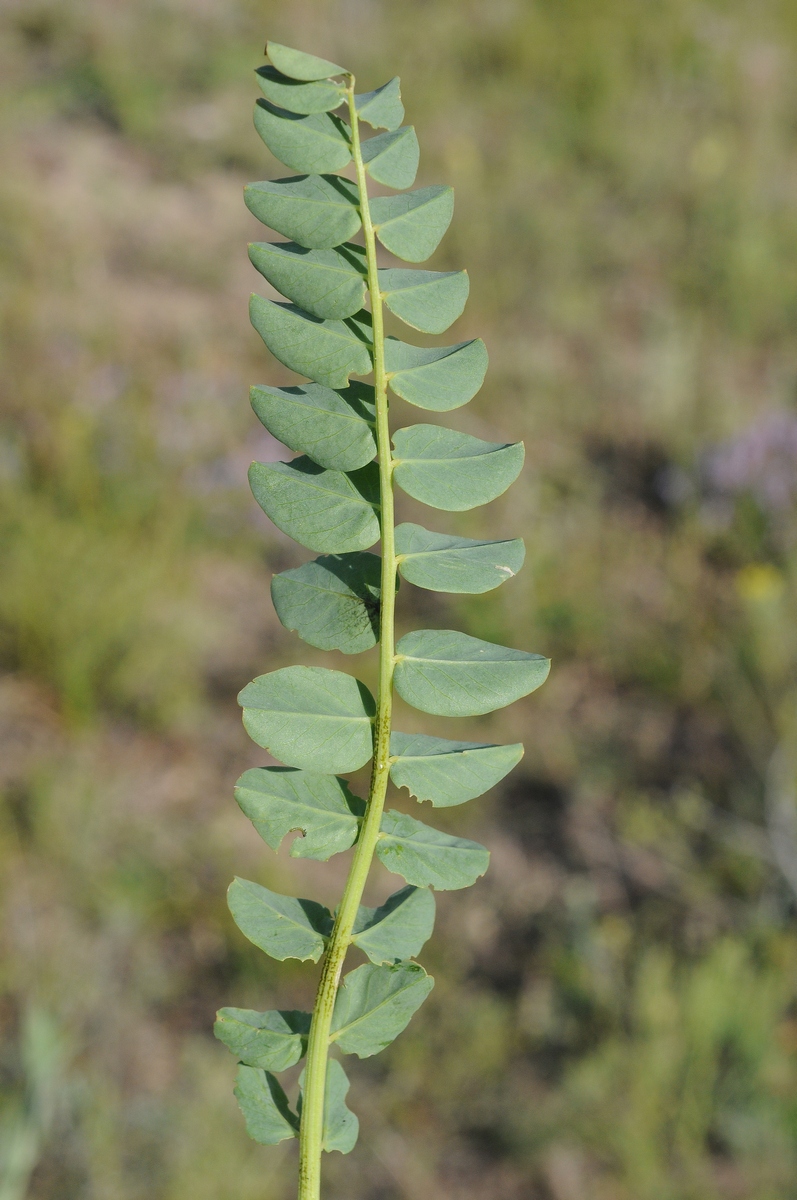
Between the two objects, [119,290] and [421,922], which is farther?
[119,290]

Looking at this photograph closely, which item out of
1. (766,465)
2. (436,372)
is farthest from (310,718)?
(766,465)

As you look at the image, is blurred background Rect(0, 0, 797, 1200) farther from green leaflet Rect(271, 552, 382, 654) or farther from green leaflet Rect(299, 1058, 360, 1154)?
green leaflet Rect(271, 552, 382, 654)

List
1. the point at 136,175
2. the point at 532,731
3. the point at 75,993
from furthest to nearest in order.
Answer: the point at 136,175 → the point at 532,731 → the point at 75,993

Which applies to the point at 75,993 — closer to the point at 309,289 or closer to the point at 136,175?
the point at 309,289

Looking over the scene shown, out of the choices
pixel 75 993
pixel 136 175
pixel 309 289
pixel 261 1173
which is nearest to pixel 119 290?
pixel 136 175

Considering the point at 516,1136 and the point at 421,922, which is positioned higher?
the point at 421,922

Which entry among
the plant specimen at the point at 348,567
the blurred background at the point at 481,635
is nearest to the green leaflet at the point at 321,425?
the plant specimen at the point at 348,567

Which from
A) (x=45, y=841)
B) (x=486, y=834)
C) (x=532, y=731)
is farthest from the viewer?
(x=532, y=731)
